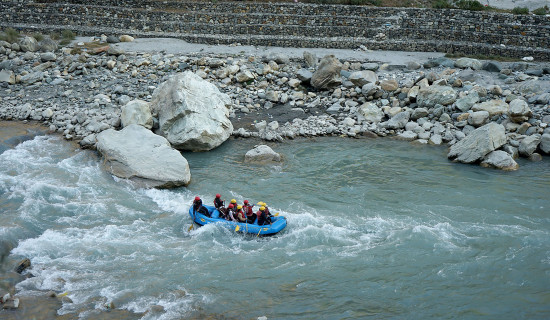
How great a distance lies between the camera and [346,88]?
829 inches

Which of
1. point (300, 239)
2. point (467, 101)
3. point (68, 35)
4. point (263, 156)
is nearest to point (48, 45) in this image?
point (68, 35)

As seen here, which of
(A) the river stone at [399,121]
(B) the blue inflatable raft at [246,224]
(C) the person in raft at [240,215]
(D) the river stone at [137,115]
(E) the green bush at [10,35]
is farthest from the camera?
(E) the green bush at [10,35]

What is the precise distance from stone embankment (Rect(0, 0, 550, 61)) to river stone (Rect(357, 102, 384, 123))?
7.28 m

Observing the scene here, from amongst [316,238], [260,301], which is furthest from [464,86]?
[260,301]

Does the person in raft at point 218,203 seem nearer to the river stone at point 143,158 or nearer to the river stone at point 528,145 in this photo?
the river stone at point 143,158

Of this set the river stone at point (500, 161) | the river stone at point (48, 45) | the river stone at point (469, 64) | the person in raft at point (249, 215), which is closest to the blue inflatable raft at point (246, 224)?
the person in raft at point (249, 215)

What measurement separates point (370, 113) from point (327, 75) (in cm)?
295

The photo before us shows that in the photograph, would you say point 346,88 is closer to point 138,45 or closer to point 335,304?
point 138,45

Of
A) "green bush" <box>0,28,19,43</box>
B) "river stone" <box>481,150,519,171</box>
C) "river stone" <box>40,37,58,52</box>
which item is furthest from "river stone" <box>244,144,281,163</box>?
"green bush" <box>0,28,19,43</box>

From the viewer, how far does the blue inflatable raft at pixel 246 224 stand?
1155cm

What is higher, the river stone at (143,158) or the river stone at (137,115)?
the river stone at (137,115)

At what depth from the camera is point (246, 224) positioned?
11.7 metres

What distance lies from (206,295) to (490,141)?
420 inches

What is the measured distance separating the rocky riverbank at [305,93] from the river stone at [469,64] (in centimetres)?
5
